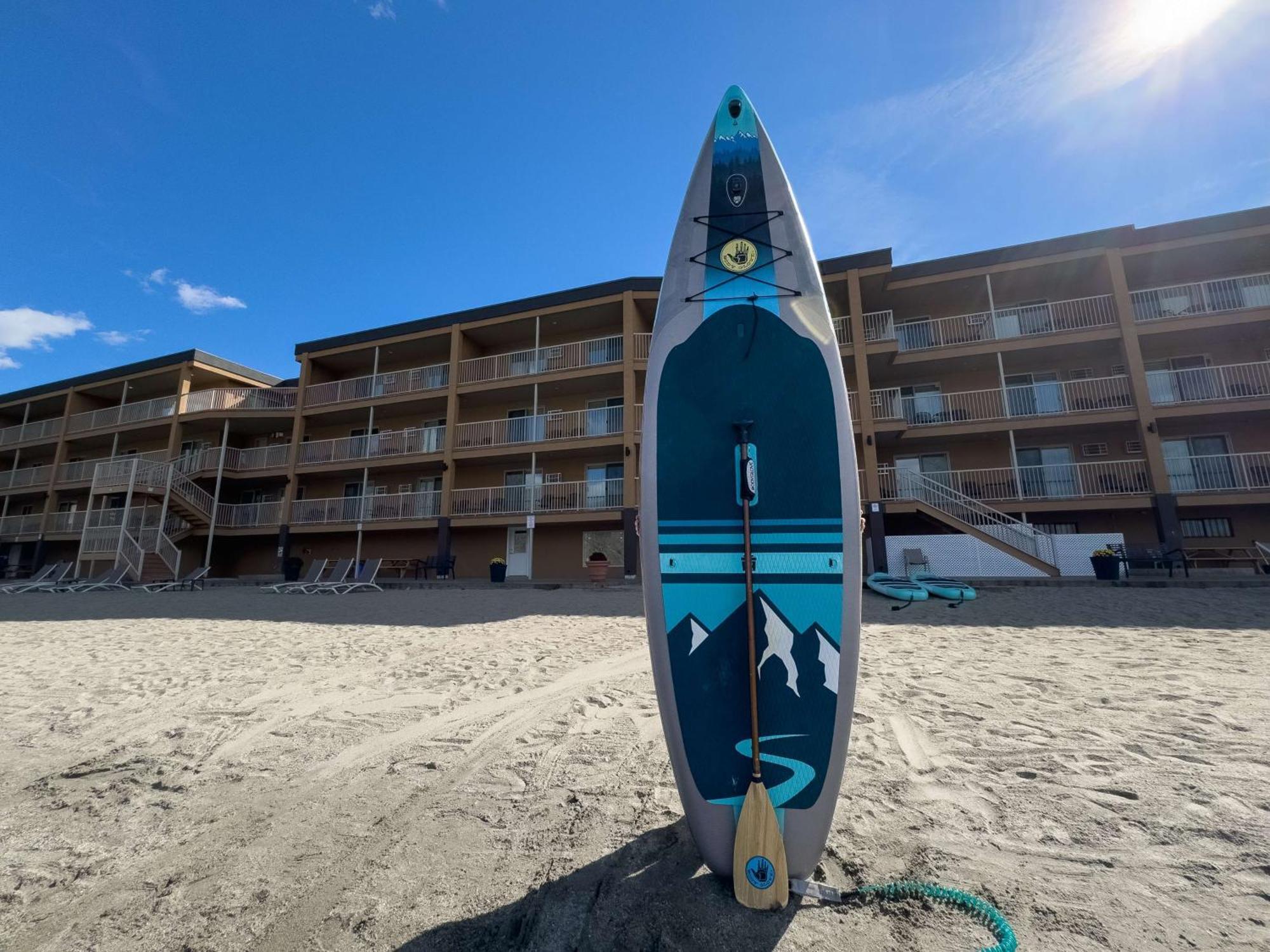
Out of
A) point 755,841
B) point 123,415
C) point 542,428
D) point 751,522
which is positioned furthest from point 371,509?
point 755,841

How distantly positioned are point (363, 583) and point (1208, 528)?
23.0 metres

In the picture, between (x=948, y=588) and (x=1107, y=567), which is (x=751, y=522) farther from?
(x=1107, y=567)

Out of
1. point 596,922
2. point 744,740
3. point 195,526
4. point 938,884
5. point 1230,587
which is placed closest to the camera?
point 596,922

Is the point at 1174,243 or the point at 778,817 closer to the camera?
the point at 778,817

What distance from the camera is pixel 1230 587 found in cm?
946

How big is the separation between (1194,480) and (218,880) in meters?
19.7

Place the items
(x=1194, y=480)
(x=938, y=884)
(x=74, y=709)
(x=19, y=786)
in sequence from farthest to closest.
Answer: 1. (x=1194, y=480)
2. (x=74, y=709)
3. (x=19, y=786)
4. (x=938, y=884)

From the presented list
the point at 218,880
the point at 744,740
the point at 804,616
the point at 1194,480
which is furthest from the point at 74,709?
the point at 1194,480

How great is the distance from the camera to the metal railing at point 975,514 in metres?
12.1

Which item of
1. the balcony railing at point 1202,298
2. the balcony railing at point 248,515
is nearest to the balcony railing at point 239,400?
the balcony railing at point 248,515

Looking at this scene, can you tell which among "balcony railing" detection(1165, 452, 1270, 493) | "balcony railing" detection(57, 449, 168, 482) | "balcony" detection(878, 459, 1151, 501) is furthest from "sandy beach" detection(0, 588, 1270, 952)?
"balcony railing" detection(57, 449, 168, 482)

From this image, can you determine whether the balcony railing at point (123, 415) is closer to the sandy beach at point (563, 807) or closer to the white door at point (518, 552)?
the white door at point (518, 552)

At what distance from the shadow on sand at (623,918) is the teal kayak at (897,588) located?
9141 millimetres

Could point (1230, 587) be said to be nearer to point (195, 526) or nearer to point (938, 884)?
point (938, 884)
